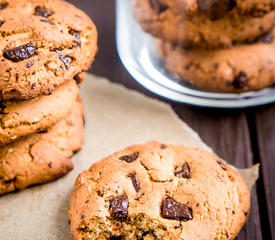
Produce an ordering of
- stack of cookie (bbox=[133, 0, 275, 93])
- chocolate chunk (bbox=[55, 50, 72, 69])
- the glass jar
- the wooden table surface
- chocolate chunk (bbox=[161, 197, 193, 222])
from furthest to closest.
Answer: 1. the glass jar
2. stack of cookie (bbox=[133, 0, 275, 93])
3. the wooden table surface
4. chocolate chunk (bbox=[55, 50, 72, 69])
5. chocolate chunk (bbox=[161, 197, 193, 222])

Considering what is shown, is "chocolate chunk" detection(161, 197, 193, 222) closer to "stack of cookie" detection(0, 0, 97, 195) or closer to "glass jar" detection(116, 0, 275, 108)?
"stack of cookie" detection(0, 0, 97, 195)

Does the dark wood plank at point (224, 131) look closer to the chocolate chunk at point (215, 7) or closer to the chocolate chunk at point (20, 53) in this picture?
the chocolate chunk at point (215, 7)

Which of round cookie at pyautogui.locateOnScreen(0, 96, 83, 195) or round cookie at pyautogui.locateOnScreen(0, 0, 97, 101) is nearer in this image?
round cookie at pyautogui.locateOnScreen(0, 0, 97, 101)

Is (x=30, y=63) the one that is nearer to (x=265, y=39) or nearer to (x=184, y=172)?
(x=184, y=172)

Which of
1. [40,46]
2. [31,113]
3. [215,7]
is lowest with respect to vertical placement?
[31,113]

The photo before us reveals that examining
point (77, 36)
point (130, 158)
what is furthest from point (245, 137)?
point (77, 36)

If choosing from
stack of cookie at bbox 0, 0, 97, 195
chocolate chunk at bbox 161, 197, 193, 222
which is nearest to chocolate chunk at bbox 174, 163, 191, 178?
chocolate chunk at bbox 161, 197, 193, 222

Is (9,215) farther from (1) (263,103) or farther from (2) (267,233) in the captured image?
(1) (263,103)
